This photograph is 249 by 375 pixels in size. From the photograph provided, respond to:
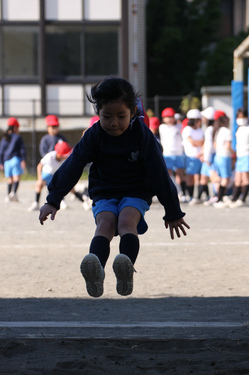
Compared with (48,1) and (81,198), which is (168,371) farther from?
(48,1)

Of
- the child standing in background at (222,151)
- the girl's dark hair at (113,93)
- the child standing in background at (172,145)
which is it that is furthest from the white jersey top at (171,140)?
the girl's dark hair at (113,93)

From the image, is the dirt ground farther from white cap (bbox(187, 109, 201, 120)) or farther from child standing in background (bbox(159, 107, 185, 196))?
child standing in background (bbox(159, 107, 185, 196))

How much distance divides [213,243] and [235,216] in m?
3.54

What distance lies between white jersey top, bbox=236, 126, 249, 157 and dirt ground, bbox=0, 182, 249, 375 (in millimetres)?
3419

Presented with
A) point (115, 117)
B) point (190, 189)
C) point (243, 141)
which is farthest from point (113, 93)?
point (190, 189)

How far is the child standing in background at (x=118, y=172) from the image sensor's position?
550cm

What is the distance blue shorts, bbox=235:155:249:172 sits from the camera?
1625 centimetres

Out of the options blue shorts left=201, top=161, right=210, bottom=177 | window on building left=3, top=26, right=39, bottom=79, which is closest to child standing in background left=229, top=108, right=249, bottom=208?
blue shorts left=201, top=161, right=210, bottom=177

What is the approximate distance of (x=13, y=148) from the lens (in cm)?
1803

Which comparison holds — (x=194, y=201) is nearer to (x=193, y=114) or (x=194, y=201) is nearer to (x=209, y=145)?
(x=209, y=145)

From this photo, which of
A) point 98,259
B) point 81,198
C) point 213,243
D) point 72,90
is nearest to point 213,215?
point 81,198

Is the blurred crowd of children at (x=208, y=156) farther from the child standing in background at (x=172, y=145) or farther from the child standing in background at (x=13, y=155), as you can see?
the child standing in background at (x=13, y=155)

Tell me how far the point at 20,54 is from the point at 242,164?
14328mm

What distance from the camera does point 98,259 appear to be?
17.5 ft
